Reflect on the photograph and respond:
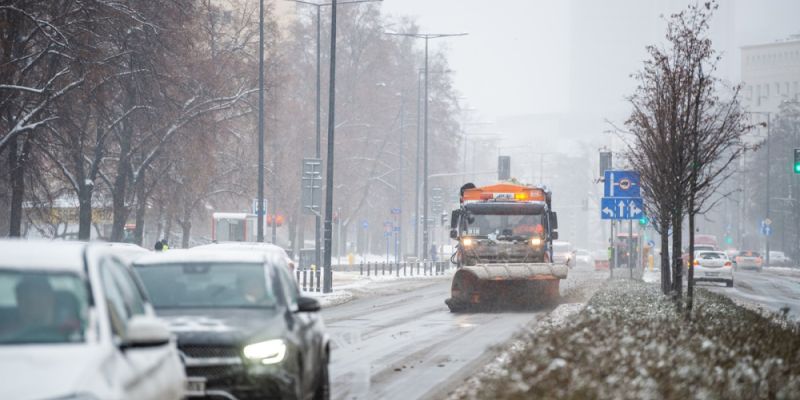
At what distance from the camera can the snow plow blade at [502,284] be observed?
1288 inches

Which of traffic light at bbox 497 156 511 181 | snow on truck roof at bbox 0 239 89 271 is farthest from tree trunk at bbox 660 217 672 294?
traffic light at bbox 497 156 511 181

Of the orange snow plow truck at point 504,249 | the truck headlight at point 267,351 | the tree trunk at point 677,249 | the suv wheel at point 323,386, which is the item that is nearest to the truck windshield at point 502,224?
the orange snow plow truck at point 504,249

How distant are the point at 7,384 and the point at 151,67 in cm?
3090

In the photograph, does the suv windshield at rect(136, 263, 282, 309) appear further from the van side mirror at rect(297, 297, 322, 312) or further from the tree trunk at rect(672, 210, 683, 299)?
the tree trunk at rect(672, 210, 683, 299)

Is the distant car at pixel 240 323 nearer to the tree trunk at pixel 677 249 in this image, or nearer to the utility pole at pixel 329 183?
the tree trunk at pixel 677 249

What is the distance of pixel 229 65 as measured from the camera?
5197 cm

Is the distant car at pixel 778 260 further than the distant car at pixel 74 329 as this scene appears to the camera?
Yes

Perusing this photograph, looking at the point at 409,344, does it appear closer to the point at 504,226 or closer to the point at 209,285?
the point at 209,285

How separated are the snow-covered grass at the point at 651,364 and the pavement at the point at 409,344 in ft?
3.91

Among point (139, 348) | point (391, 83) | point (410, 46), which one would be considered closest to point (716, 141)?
point (139, 348)

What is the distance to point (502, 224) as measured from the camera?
36.4 m

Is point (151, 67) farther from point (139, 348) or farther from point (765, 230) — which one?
point (765, 230)

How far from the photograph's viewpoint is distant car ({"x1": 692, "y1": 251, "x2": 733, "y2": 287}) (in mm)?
54688

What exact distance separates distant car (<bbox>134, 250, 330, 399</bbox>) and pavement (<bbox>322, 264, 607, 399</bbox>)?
7.88 ft
